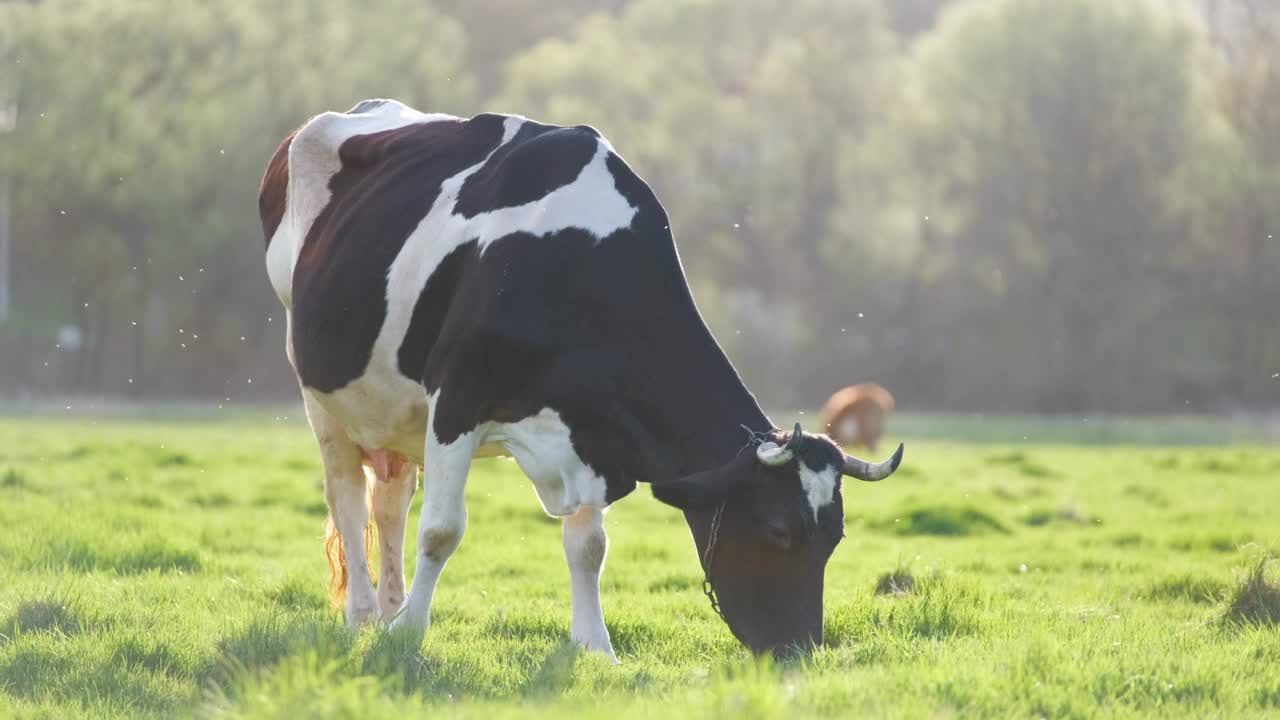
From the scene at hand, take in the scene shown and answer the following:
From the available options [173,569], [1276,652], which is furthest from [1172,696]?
[173,569]

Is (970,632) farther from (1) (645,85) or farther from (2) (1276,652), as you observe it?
(1) (645,85)

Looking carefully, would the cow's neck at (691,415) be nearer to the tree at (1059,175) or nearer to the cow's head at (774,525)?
the cow's head at (774,525)

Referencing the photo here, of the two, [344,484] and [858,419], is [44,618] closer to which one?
[344,484]

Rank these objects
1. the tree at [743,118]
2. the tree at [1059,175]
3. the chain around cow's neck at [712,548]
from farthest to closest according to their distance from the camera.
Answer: the tree at [743,118] < the tree at [1059,175] < the chain around cow's neck at [712,548]

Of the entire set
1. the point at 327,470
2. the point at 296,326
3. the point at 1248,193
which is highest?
the point at 1248,193

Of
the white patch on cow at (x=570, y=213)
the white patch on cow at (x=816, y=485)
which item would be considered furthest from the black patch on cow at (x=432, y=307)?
the white patch on cow at (x=816, y=485)

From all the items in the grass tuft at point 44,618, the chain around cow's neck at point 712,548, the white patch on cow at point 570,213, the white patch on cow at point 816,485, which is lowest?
the grass tuft at point 44,618

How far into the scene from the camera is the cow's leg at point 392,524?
7694 millimetres

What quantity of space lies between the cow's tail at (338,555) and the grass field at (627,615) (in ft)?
0.52

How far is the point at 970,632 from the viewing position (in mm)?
6609

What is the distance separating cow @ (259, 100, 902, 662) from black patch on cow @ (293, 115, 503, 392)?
0.05 feet

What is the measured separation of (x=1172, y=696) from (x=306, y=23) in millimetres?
37591

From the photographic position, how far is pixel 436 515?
6312 mm

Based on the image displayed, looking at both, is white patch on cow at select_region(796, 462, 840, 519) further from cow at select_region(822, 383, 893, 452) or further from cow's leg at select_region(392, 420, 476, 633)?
cow at select_region(822, 383, 893, 452)
